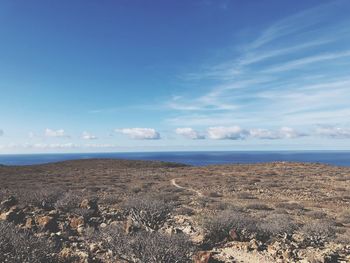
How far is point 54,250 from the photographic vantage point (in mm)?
8906

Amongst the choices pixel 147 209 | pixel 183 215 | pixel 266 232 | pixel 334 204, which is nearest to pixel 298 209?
pixel 334 204

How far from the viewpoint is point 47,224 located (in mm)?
12008

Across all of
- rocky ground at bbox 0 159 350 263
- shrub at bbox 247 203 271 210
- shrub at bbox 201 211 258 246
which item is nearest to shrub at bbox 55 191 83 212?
rocky ground at bbox 0 159 350 263

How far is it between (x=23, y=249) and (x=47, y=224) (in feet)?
14.5

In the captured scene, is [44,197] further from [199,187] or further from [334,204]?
[334,204]

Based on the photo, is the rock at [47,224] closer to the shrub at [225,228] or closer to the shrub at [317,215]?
the shrub at [225,228]

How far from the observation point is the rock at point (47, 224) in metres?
11.9

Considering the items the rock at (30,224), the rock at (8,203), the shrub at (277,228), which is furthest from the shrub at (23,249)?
the rock at (8,203)

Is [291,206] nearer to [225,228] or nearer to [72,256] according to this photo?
[225,228]

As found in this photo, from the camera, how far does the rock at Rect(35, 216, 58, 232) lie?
1188 cm

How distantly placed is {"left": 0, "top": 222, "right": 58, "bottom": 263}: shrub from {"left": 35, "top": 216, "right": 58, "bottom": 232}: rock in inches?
129

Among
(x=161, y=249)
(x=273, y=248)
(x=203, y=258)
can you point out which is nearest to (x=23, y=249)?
(x=161, y=249)

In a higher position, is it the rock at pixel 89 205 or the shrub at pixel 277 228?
the rock at pixel 89 205

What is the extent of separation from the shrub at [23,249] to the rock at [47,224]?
3.27 m
